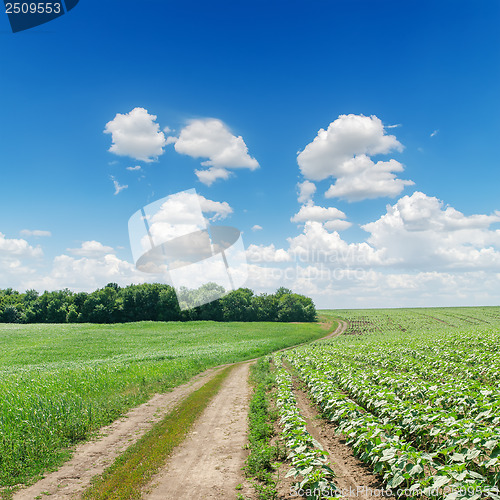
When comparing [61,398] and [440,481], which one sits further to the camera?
[61,398]

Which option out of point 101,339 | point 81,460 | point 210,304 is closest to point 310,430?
point 81,460

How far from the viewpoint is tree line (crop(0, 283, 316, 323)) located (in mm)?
90738

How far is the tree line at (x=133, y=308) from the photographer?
3572 inches

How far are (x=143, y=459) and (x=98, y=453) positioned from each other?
1682mm

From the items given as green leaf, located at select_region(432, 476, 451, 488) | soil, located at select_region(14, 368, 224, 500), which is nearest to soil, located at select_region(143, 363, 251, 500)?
soil, located at select_region(14, 368, 224, 500)

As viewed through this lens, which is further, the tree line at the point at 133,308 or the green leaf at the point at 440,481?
the tree line at the point at 133,308

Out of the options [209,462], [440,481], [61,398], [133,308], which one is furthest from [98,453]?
[133,308]

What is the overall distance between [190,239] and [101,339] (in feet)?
118

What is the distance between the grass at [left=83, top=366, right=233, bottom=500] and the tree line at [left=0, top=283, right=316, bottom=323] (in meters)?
81.4

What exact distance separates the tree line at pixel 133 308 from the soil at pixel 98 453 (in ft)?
260

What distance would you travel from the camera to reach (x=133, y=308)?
93750mm

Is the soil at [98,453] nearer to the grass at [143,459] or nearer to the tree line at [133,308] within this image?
the grass at [143,459]

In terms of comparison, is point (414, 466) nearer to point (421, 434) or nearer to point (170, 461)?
point (421, 434)

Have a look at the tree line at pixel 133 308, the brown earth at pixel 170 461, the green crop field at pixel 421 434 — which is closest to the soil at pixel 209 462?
the brown earth at pixel 170 461
